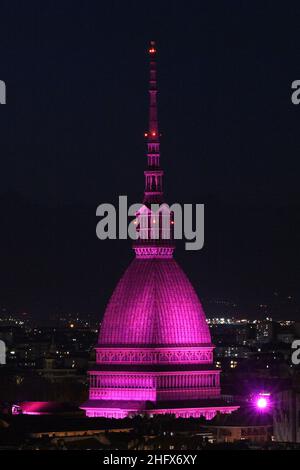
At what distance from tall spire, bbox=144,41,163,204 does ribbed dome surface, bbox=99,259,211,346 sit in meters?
2.73

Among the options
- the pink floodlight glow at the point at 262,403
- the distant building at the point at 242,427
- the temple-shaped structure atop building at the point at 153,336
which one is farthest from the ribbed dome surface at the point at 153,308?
the distant building at the point at 242,427

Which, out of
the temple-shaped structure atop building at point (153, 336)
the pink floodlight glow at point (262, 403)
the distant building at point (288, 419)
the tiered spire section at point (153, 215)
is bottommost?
the distant building at point (288, 419)

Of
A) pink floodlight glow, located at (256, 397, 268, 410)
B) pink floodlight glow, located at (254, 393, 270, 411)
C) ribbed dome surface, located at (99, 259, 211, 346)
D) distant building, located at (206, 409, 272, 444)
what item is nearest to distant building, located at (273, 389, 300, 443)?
distant building, located at (206, 409, 272, 444)

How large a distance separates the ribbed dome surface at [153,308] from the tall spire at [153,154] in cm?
273

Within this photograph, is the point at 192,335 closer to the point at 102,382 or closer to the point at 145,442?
the point at 102,382

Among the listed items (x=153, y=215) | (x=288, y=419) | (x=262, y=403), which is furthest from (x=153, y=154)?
(x=288, y=419)

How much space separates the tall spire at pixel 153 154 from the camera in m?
161

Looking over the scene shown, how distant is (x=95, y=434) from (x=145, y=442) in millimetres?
7221

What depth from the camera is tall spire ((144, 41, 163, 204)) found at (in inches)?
6344

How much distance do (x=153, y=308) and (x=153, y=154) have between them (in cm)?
626

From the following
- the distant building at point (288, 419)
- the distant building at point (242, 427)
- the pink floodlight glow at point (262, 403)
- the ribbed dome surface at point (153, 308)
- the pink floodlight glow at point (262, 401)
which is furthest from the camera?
the ribbed dome surface at point (153, 308)

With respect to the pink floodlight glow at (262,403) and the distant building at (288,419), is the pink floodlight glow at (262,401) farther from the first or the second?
the distant building at (288,419)

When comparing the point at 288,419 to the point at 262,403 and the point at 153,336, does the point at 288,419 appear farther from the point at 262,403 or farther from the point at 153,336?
the point at 153,336

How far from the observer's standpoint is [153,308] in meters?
161
